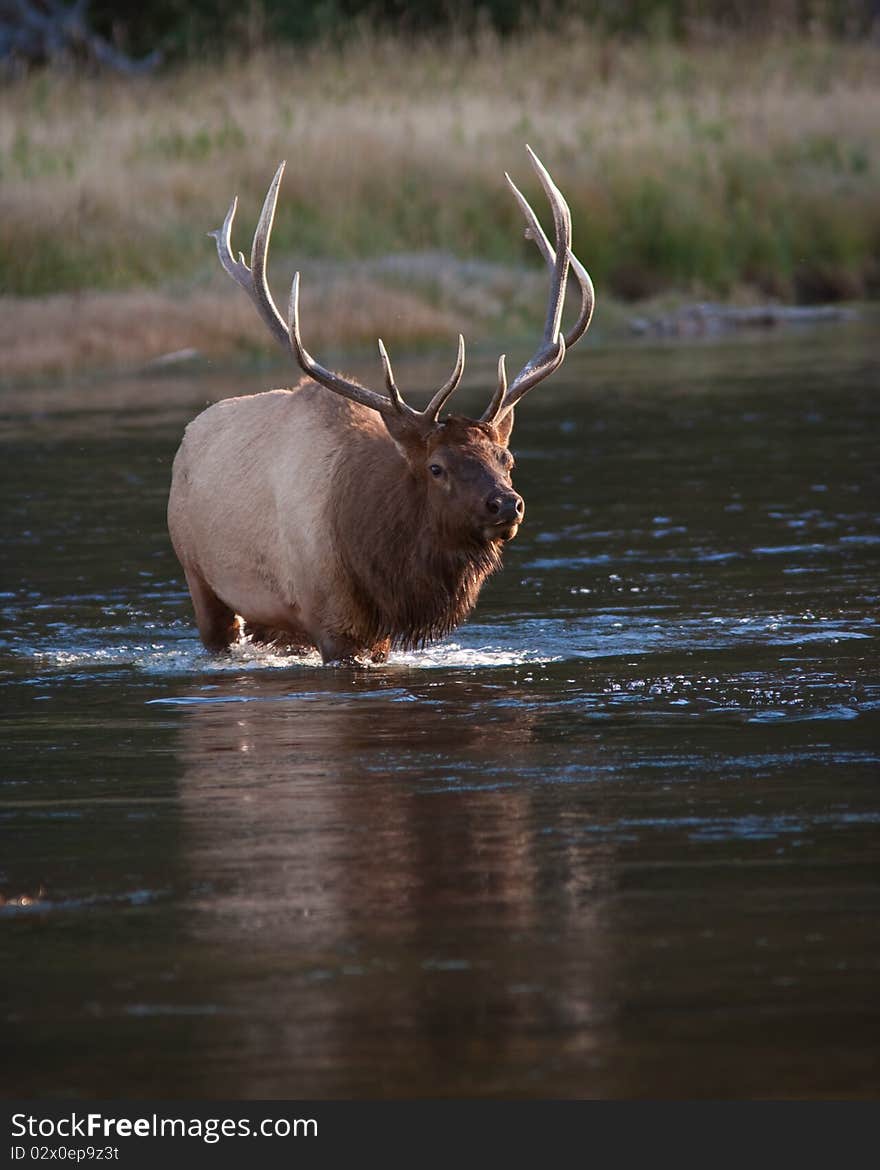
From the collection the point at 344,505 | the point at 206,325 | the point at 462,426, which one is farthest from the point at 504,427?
the point at 206,325

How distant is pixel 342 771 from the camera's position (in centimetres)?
777

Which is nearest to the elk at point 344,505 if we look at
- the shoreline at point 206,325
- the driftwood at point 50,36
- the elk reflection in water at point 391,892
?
the elk reflection in water at point 391,892

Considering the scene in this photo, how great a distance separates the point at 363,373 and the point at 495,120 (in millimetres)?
7474

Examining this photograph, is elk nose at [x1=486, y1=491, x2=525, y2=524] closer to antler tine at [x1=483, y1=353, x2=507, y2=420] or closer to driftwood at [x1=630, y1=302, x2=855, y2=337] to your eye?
antler tine at [x1=483, y1=353, x2=507, y2=420]

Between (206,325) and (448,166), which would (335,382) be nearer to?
(206,325)

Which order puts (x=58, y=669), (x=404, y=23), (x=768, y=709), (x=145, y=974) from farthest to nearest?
(x=404, y=23), (x=58, y=669), (x=768, y=709), (x=145, y=974)

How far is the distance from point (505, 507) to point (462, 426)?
2.00 feet

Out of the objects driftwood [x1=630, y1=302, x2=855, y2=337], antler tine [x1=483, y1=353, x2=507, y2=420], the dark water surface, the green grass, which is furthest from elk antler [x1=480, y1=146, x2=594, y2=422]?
driftwood [x1=630, y1=302, x2=855, y2=337]

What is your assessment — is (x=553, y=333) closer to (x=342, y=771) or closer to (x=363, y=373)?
(x=342, y=771)

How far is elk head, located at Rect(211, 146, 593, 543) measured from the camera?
9098 millimetres

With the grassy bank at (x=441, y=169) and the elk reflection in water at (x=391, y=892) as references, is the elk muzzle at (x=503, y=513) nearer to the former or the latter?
the elk reflection in water at (x=391, y=892)

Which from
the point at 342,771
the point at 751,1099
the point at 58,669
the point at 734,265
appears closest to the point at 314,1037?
the point at 751,1099

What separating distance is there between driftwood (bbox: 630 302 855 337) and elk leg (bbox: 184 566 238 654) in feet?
50.4

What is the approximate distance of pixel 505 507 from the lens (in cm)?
893
